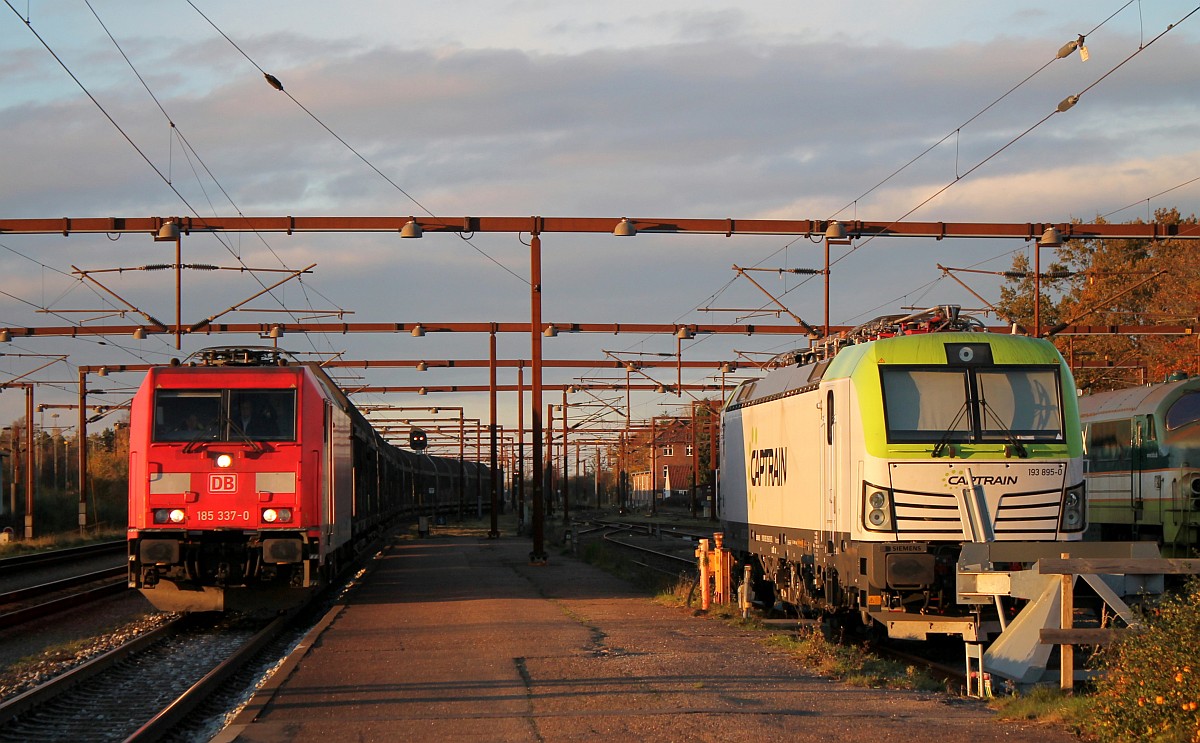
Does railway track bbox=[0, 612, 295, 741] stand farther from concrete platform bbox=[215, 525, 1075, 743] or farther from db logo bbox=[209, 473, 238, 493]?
db logo bbox=[209, 473, 238, 493]

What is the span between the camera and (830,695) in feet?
35.8

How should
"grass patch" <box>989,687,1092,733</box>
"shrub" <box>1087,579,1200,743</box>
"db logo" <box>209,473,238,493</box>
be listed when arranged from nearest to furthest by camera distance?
1. "shrub" <box>1087,579,1200,743</box>
2. "grass patch" <box>989,687,1092,733</box>
3. "db logo" <box>209,473,238,493</box>

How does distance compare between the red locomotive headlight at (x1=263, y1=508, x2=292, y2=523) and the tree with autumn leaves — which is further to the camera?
the tree with autumn leaves

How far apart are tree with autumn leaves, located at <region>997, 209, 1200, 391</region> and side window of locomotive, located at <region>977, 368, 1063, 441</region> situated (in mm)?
25149

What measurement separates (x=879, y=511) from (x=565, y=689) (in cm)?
403

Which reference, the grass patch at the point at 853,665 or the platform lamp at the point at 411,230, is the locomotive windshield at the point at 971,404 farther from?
the platform lamp at the point at 411,230

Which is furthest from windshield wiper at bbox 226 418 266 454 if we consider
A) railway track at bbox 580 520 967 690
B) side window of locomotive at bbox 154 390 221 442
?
railway track at bbox 580 520 967 690

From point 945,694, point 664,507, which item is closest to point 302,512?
point 945,694

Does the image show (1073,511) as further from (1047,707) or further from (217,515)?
(217,515)

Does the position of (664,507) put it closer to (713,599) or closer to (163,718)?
(713,599)

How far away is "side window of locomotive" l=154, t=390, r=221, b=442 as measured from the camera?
17375 millimetres

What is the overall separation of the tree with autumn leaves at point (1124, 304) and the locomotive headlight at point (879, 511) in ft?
86.5

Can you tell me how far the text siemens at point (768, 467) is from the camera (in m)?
17.1

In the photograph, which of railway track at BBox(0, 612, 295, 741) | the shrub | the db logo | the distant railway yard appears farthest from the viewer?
the db logo
